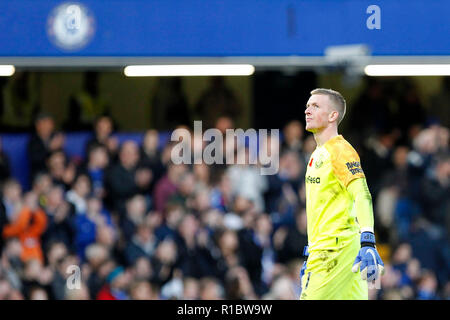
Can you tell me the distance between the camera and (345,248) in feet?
27.6

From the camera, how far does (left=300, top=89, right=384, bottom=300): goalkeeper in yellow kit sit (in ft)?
27.4

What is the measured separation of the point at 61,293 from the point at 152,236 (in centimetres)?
145

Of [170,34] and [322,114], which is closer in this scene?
[322,114]

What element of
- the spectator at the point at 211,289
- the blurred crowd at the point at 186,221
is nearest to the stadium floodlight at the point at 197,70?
the blurred crowd at the point at 186,221

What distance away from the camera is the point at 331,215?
8.39 metres

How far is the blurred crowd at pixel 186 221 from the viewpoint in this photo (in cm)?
1380

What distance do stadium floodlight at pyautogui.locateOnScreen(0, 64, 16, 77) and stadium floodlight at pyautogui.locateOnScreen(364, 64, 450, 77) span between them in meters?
5.00

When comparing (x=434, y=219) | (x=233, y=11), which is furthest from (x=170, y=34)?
(x=434, y=219)

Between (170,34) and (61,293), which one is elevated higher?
(170,34)

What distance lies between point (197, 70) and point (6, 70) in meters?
2.72

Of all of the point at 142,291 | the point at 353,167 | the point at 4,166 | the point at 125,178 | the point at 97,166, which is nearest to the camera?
the point at 353,167

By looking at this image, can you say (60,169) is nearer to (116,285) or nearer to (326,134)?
(116,285)

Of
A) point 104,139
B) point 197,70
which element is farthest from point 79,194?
point 197,70
